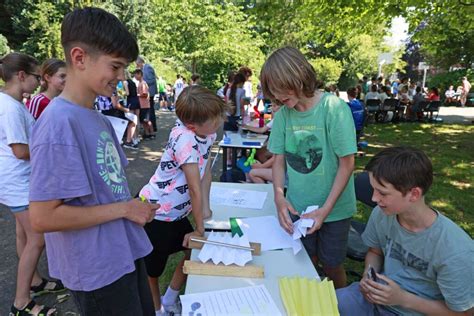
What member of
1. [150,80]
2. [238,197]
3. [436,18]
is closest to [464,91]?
[436,18]

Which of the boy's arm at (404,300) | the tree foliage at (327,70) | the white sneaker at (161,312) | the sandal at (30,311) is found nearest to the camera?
the boy's arm at (404,300)

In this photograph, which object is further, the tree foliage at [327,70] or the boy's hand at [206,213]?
the tree foliage at [327,70]

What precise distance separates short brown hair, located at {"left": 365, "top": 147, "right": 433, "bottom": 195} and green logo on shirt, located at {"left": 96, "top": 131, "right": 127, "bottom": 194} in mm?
1063

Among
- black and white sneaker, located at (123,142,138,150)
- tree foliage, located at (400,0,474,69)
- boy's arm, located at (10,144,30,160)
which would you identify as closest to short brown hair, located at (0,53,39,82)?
boy's arm, located at (10,144,30,160)

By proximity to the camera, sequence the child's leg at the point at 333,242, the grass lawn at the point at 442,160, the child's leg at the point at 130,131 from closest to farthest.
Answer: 1. the child's leg at the point at 333,242
2. the grass lawn at the point at 442,160
3. the child's leg at the point at 130,131

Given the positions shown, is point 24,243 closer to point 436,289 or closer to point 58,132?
point 58,132

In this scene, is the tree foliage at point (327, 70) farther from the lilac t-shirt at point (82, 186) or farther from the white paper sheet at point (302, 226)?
the lilac t-shirt at point (82, 186)

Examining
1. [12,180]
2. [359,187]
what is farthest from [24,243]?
[359,187]

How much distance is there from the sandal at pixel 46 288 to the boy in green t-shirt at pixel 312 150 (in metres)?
1.90

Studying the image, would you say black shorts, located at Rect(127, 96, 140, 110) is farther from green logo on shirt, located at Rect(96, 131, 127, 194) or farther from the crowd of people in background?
green logo on shirt, located at Rect(96, 131, 127, 194)

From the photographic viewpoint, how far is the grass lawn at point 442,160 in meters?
3.88

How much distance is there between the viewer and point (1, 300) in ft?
7.91

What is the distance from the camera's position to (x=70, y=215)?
1.04 metres

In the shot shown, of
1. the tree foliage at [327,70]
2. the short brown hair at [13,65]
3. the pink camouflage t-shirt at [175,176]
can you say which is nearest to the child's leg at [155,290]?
the pink camouflage t-shirt at [175,176]
